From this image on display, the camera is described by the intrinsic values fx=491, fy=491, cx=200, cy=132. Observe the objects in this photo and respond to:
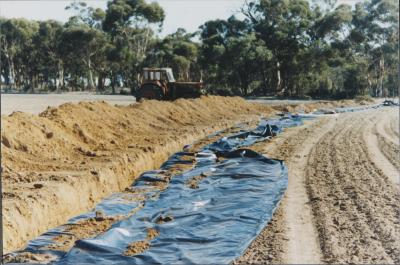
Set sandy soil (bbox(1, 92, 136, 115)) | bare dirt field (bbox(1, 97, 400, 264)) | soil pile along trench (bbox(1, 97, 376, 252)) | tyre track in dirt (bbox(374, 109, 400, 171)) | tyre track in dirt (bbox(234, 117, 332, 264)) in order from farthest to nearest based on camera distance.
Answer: sandy soil (bbox(1, 92, 136, 115)) → tyre track in dirt (bbox(374, 109, 400, 171)) → soil pile along trench (bbox(1, 97, 376, 252)) → bare dirt field (bbox(1, 97, 400, 264)) → tyre track in dirt (bbox(234, 117, 332, 264))

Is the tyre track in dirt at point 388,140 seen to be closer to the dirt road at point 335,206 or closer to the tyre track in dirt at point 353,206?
the dirt road at point 335,206

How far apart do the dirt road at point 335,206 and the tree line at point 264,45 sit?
64.8 feet

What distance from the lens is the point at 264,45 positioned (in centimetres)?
4038

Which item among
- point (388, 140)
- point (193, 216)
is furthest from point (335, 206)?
point (388, 140)

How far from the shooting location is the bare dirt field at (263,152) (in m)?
5.68

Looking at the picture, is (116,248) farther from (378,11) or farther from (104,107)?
(378,11)

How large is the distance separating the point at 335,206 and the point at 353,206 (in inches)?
9.8

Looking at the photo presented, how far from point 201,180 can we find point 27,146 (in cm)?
359

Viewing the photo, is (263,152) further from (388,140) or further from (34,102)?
(34,102)

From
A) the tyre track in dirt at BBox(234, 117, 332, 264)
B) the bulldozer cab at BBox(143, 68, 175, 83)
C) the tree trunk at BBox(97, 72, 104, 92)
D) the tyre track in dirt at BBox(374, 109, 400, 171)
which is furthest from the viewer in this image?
the tree trunk at BBox(97, 72, 104, 92)

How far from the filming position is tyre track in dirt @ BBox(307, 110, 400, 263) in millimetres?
5312

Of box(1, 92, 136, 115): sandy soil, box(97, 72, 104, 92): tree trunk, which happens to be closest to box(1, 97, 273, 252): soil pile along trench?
box(1, 92, 136, 115): sandy soil

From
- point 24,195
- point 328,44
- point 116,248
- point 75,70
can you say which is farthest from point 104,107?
point 75,70

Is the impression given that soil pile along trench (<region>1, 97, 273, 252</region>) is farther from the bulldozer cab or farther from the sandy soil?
the bulldozer cab
